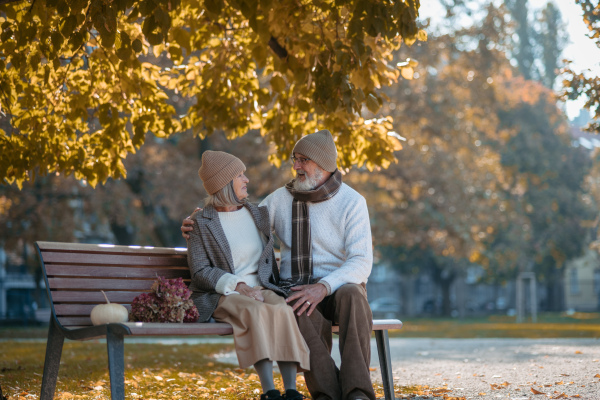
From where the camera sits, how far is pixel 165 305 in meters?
4.84

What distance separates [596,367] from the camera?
8094mm

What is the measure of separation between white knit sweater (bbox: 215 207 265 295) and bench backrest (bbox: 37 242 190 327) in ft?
2.02

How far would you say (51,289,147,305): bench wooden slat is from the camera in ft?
16.9

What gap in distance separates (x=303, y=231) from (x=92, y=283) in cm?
144

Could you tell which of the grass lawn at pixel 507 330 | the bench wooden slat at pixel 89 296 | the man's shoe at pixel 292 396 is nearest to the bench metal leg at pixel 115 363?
the bench wooden slat at pixel 89 296

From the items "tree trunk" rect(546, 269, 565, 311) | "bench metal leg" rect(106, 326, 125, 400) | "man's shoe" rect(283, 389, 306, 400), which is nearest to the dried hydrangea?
"bench metal leg" rect(106, 326, 125, 400)

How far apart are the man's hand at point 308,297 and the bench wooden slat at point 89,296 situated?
1.20 m

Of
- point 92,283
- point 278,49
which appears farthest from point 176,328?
point 278,49

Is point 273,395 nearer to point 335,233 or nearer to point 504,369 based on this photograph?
point 335,233

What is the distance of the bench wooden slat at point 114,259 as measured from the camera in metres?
5.21

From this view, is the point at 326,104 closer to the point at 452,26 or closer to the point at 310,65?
the point at 310,65

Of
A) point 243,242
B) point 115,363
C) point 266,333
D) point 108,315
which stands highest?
point 243,242

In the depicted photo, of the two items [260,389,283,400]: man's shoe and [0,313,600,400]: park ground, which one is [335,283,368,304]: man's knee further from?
[0,313,600,400]: park ground

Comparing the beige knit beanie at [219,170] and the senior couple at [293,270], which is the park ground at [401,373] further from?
the beige knit beanie at [219,170]
